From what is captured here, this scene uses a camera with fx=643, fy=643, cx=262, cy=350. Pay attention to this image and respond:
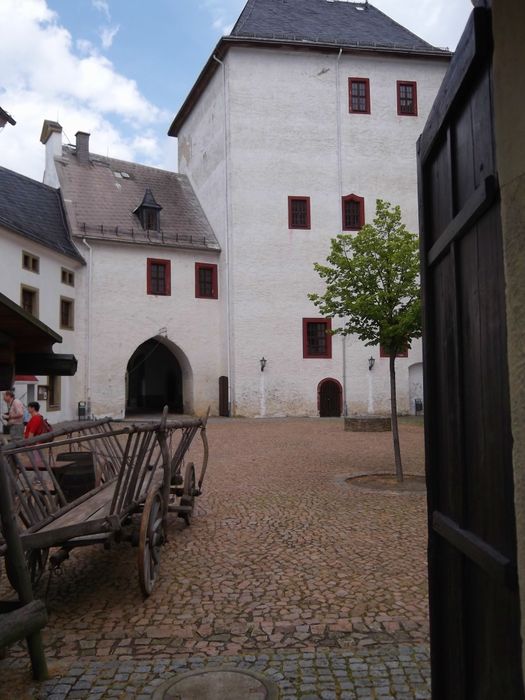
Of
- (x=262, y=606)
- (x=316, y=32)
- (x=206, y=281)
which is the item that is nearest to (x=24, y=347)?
(x=262, y=606)

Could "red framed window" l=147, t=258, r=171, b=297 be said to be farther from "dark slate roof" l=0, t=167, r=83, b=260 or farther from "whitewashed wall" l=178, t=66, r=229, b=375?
"dark slate roof" l=0, t=167, r=83, b=260

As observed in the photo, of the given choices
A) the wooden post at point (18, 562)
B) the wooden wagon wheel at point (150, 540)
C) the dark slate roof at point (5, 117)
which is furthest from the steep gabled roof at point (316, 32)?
the wooden post at point (18, 562)

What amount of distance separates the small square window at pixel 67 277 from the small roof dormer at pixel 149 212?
402cm

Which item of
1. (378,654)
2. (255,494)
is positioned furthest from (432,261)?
(255,494)

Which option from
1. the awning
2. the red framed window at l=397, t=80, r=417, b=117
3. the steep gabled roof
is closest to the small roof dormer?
the steep gabled roof

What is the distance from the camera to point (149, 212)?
89.7 feet

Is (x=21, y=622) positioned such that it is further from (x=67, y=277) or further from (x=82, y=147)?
(x=82, y=147)

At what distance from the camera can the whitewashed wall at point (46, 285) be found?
20.8m

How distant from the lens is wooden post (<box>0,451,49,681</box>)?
3.63 m

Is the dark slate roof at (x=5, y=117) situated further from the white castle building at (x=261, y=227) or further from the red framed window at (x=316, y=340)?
the red framed window at (x=316, y=340)

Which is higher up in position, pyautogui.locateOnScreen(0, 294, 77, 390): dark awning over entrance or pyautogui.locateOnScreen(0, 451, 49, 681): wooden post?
pyautogui.locateOnScreen(0, 294, 77, 390): dark awning over entrance

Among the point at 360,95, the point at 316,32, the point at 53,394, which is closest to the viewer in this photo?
the point at 53,394

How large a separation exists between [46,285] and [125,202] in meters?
6.72

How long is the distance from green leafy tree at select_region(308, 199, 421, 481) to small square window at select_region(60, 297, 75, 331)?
1548 cm
